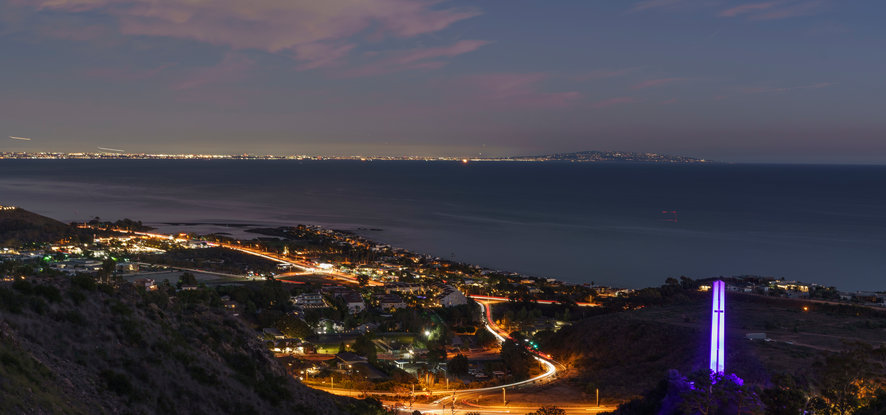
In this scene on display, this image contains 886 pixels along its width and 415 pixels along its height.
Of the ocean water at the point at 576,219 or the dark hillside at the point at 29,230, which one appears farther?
the ocean water at the point at 576,219

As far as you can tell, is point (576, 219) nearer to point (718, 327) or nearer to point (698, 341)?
point (698, 341)

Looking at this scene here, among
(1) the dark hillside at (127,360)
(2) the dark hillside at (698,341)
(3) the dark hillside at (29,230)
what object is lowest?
(2) the dark hillside at (698,341)

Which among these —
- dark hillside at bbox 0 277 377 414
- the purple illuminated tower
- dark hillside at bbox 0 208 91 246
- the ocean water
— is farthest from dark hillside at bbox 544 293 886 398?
dark hillside at bbox 0 208 91 246

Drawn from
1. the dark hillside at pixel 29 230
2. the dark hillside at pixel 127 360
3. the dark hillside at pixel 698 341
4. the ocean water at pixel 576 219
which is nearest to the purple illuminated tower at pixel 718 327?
the dark hillside at pixel 698 341

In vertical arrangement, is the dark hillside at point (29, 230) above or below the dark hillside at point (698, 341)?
above

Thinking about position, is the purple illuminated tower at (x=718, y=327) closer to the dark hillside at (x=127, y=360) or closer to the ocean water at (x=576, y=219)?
the dark hillside at (x=127, y=360)

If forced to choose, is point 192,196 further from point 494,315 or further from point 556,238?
point 494,315
